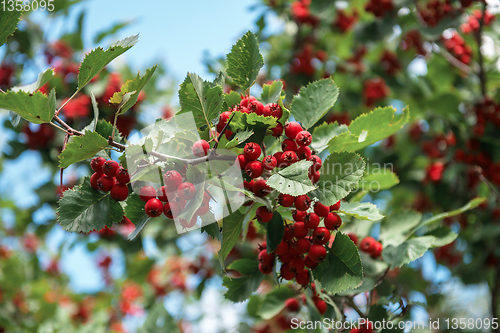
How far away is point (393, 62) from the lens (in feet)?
13.4

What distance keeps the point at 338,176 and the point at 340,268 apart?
1.16 feet

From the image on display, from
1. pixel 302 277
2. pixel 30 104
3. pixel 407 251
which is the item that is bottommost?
pixel 407 251

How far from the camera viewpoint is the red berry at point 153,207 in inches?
47.1

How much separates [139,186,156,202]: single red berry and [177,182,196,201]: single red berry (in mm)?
135

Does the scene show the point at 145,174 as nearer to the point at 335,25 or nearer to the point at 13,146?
the point at 13,146

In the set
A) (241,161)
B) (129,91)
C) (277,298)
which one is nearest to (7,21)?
(129,91)

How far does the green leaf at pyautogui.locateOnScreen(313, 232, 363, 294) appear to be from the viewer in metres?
1.28

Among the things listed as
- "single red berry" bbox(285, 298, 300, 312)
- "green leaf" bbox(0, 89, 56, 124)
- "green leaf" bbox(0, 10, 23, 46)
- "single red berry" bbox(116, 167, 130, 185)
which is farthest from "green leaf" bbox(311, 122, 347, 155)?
"green leaf" bbox(0, 10, 23, 46)

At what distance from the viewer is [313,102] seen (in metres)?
1.53

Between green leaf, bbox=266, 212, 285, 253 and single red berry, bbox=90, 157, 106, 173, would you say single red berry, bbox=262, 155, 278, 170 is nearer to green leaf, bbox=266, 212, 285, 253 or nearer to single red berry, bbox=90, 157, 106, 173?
green leaf, bbox=266, 212, 285, 253

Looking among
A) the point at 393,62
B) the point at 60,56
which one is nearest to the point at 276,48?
the point at 393,62

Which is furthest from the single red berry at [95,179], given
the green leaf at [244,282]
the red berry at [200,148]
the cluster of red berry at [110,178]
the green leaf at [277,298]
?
the green leaf at [277,298]

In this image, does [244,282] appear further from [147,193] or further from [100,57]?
[100,57]

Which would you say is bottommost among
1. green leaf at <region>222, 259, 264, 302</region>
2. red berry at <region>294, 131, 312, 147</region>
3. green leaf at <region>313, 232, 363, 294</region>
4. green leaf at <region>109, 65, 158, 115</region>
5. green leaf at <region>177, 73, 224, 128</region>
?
green leaf at <region>222, 259, 264, 302</region>
